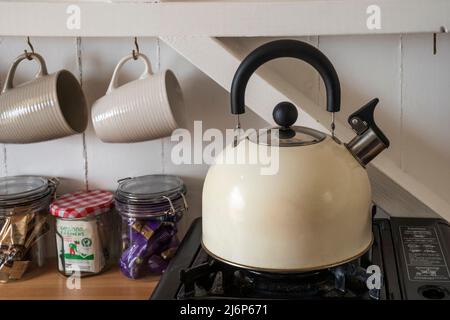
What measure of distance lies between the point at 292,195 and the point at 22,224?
60 cm

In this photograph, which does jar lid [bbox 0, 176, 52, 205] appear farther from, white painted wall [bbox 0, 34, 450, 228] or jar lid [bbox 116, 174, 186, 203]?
jar lid [bbox 116, 174, 186, 203]

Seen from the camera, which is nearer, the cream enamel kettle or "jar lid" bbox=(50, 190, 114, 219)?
the cream enamel kettle

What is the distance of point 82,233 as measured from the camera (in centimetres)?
115

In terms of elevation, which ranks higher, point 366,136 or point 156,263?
point 366,136

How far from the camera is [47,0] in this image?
1.14m

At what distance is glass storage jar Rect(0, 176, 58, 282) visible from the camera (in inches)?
45.1

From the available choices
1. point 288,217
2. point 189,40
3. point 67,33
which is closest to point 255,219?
point 288,217

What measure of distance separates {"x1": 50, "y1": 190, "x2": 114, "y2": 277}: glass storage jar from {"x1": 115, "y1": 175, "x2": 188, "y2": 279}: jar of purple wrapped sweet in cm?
4

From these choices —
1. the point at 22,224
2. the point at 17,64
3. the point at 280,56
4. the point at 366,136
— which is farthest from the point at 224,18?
the point at 22,224

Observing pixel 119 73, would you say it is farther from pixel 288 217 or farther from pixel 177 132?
pixel 288 217

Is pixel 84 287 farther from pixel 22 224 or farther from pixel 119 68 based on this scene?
pixel 119 68

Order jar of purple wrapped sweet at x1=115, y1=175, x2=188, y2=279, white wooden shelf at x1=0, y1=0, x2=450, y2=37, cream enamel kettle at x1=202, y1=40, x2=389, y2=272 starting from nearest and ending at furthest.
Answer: cream enamel kettle at x1=202, y1=40, x2=389, y2=272, white wooden shelf at x1=0, y1=0, x2=450, y2=37, jar of purple wrapped sweet at x1=115, y1=175, x2=188, y2=279

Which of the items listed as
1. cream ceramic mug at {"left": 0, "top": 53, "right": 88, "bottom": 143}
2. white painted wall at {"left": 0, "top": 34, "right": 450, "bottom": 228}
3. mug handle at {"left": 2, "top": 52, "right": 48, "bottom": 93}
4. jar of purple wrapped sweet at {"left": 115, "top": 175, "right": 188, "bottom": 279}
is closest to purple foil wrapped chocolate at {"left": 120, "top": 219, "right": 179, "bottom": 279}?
jar of purple wrapped sweet at {"left": 115, "top": 175, "right": 188, "bottom": 279}

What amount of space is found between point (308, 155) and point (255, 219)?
0.12 metres
